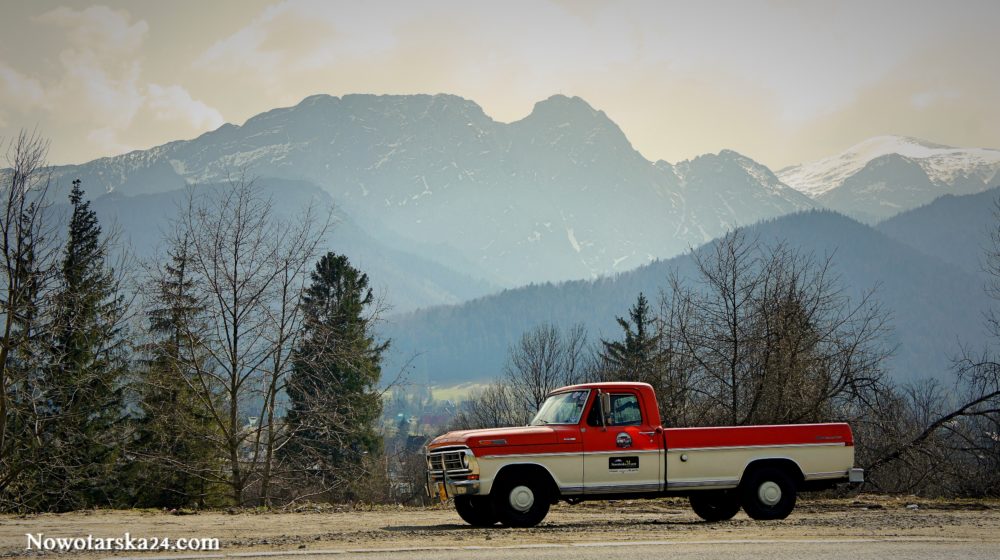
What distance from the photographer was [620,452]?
1526 cm

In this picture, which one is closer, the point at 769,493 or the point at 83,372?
the point at 769,493

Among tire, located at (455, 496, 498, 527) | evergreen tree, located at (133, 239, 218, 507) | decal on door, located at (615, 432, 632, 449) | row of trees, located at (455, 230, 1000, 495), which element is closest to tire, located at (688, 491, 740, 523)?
decal on door, located at (615, 432, 632, 449)

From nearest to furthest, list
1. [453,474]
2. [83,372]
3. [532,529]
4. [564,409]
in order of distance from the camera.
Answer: [532,529]
[453,474]
[564,409]
[83,372]

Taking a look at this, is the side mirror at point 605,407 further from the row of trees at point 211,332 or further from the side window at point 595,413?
the row of trees at point 211,332

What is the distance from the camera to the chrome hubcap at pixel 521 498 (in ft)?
48.8

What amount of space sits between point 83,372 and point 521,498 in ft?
77.0

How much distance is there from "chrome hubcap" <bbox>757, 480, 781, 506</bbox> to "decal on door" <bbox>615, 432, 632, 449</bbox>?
2.40m

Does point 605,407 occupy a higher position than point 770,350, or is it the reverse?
point 770,350

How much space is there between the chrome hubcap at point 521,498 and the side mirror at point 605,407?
1.59 metres

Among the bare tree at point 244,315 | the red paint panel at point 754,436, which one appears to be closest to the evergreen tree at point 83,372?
the bare tree at point 244,315

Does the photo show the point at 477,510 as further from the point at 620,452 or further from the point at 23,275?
the point at 23,275

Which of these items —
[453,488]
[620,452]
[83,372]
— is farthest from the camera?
[83,372]

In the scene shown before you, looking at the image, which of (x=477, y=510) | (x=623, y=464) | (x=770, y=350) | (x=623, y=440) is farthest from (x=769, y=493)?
(x=770, y=350)

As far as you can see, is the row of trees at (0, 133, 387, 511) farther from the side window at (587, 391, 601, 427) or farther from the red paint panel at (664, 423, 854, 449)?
the red paint panel at (664, 423, 854, 449)
